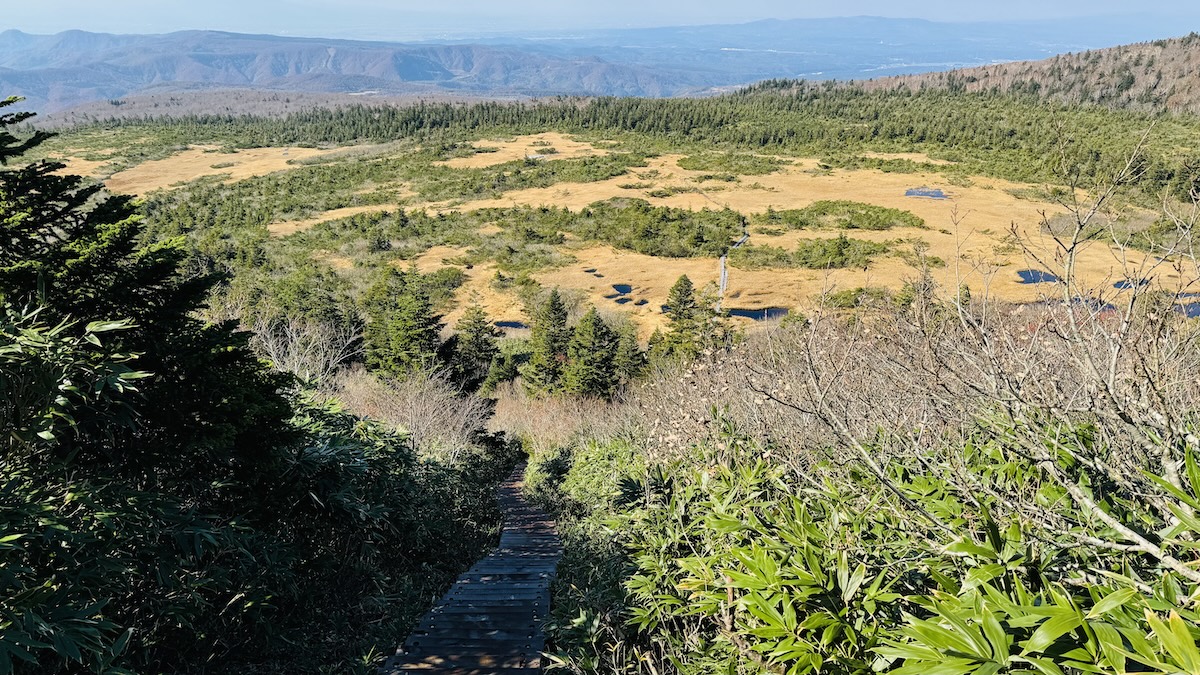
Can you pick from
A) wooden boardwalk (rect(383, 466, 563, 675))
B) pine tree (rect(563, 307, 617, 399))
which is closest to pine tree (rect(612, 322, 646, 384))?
pine tree (rect(563, 307, 617, 399))

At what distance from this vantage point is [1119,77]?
260ft

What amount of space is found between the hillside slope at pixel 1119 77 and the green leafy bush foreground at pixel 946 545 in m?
86.7

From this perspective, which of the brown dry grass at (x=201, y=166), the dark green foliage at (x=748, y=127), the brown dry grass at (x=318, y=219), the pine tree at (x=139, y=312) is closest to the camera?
the pine tree at (x=139, y=312)

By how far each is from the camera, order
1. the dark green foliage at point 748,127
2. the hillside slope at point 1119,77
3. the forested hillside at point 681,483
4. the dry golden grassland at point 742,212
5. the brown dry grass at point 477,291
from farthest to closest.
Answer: the hillside slope at point 1119,77
the dark green foliage at point 748,127
the brown dry grass at point 477,291
the dry golden grassland at point 742,212
the forested hillside at point 681,483

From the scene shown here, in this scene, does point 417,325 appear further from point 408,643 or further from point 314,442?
point 408,643

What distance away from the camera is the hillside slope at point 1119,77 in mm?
72969

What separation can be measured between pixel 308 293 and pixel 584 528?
26.8 metres

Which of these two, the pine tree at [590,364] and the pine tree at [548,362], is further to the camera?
the pine tree at [548,362]

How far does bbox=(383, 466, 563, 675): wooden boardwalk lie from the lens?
4.73 meters

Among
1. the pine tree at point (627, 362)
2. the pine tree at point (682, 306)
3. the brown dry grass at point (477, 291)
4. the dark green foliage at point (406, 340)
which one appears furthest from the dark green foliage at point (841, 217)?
the dark green foliage at point (406, 340)

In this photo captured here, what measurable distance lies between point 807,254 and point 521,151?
50.5 metres

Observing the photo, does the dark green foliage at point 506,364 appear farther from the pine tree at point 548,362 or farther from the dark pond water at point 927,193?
the dark pond water at point 927,193

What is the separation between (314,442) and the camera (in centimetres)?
643

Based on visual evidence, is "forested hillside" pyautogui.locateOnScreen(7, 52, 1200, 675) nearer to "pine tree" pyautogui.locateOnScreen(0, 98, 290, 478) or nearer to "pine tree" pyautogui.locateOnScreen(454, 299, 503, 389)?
"pine tree" pyautogui.locateOnScreen(0, 98, 290, 478)
